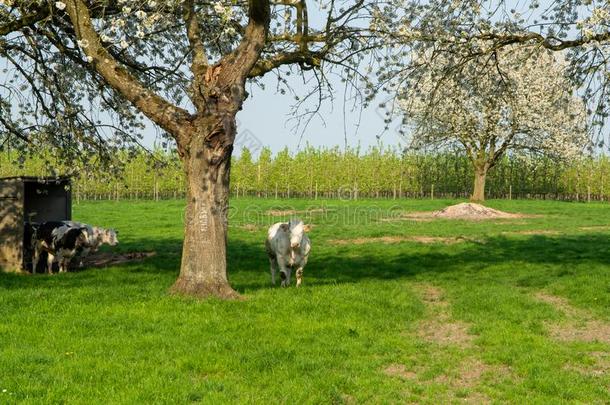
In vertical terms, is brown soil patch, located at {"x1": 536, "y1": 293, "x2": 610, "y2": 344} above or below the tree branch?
below

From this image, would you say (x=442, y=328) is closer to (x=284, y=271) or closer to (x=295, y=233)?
(x=284, y=271)

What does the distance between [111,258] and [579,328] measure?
1535 cm

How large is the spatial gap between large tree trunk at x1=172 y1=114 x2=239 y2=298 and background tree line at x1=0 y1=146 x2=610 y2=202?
5096 centimetres

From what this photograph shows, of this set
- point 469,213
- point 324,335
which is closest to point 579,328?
point 324,335

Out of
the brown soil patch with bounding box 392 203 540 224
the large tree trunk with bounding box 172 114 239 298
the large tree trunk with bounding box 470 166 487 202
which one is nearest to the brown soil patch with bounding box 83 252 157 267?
the large tree trunk with bounding box 172 114 239 298

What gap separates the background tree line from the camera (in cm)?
6800

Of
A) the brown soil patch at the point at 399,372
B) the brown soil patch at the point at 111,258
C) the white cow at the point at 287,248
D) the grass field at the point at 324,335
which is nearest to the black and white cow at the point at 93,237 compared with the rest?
the brown soil patch at the point at 111,258

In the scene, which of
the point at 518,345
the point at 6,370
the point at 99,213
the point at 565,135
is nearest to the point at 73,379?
the point at 6,370

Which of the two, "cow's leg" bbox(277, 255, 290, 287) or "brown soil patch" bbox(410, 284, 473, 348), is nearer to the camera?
"brown soil patch" bbox(410, 284, 473, 348)

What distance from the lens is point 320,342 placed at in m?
10.2

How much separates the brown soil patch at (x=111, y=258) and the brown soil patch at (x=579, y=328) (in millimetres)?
13479

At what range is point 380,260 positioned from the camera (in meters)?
20.9

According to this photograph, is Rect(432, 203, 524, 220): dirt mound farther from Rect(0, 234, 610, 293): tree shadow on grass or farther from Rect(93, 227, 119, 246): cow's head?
Rect(93, 227, 119, 246): cow's head

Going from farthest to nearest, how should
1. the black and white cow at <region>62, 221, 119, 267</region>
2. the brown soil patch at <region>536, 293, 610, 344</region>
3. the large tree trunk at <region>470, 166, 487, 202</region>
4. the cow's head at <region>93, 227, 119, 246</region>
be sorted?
the large tree trunk at <region>470, 166, 487, 202</region> → the cow's head at <region>93, 227, 119, 246</region> → the black and white cow at <region>62, 221, 119, 267</region> → the brown soil patch at <region>536, 293, 610, 344</region>
